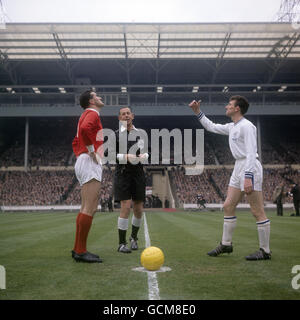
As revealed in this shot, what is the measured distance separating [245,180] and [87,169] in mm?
2254

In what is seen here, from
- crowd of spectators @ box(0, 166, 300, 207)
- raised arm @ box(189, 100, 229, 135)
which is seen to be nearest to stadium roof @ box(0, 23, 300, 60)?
crowd of spectators @ box(0, 166, 300, 207)

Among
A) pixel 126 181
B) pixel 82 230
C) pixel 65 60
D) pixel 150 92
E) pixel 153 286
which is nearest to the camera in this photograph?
pixel 153 286

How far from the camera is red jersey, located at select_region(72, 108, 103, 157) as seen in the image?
16.4 feet

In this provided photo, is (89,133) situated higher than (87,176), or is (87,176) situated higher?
(89,133)

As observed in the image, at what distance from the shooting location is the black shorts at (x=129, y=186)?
590 centimetres

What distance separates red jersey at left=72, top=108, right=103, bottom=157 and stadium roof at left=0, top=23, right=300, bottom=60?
30862mm

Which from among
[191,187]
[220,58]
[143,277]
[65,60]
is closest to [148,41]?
[220,58]

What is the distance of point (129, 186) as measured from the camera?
5.97 meters

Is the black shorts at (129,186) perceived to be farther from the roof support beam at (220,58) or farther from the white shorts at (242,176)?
the roof support beam at (220,58)

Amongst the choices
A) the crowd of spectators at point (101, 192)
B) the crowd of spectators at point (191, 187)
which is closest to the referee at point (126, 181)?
the crowd of spectators at point (101, 192)

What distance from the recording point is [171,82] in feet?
144

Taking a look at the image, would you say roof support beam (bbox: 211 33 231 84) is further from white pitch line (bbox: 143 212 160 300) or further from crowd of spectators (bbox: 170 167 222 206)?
white pitch line (bbox: 143 212 160 300)

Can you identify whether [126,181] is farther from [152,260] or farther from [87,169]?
[152,260]
